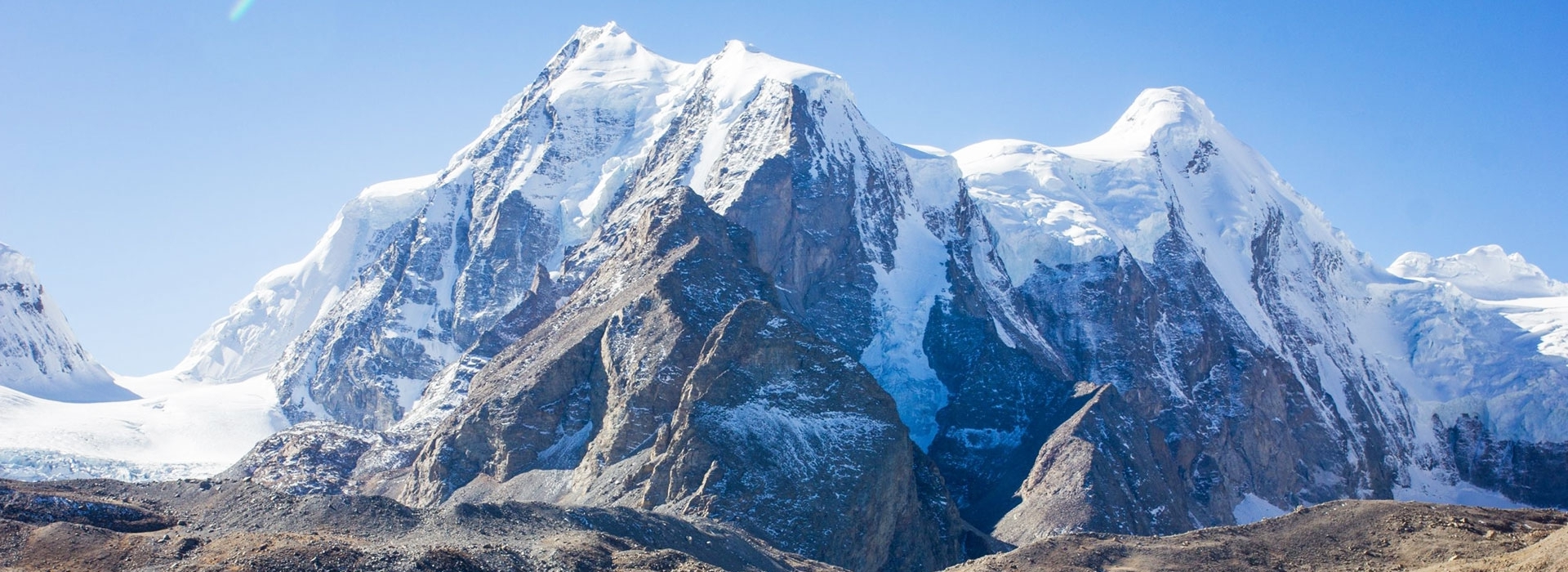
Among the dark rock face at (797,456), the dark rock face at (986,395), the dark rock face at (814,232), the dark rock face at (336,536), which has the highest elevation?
the dark rock face at (814,232)

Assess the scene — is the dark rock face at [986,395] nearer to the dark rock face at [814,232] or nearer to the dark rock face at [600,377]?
the dark rock face at [814,232]

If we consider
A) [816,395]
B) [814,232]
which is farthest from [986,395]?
[816,395]

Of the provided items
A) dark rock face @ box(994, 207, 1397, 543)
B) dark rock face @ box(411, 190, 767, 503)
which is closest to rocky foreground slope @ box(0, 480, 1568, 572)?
dark rock face @ box(411, 190, 767, 503)

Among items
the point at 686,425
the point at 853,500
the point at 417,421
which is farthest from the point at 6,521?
the point at 417,421

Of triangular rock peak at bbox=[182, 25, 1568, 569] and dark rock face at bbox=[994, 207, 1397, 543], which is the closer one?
triangular rock peak at bbox=[182, 25, 1568, 569]

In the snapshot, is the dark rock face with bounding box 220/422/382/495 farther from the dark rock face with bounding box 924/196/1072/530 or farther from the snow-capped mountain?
the dark rock face with bounding box 924/196/1072/530

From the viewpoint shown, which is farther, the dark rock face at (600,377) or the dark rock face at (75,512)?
the dark rock face at (600,377)

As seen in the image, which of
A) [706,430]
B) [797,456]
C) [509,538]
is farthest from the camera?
[797,456]

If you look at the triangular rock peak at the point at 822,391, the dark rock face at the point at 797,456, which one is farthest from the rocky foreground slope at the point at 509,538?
the triangular rock peak at the point at 822,391

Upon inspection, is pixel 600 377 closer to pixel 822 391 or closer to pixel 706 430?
pixel 706 430
